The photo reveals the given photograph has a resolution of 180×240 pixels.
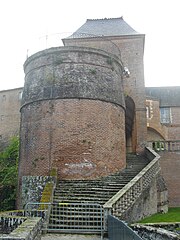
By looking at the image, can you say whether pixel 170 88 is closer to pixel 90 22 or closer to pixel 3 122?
pixel 90 22

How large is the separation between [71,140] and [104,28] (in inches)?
562

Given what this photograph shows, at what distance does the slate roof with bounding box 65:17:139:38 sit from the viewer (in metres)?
25.1

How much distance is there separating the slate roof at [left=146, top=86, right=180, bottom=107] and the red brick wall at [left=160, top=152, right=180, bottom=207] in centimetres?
1723

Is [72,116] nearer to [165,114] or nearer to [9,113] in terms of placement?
[165,114]

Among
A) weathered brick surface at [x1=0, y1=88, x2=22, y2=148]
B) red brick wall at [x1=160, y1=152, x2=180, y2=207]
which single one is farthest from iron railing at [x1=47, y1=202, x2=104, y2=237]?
weathered brick surface at [x1=0, y1=88, x2=22, y2=148]

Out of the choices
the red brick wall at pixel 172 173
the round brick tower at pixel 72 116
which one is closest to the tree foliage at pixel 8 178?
the round brick tower at pixel 72 116

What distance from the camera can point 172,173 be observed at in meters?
22.1

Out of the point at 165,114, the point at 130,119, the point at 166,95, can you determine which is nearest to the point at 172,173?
the point at 130,119

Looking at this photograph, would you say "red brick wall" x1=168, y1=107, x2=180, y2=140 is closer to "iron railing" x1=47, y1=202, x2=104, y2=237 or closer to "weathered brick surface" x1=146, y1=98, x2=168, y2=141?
"weathered brick surface" x1=146, y1=98, x2=168, y2=141

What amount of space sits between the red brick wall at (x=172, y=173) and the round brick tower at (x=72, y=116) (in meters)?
5.74

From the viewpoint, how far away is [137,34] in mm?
24375

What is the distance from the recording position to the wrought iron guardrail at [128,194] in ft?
37.7

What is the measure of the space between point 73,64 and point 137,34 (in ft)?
30.7

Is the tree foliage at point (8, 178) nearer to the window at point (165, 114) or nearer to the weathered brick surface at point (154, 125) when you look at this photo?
the weathered brick surface at point (154, 125)
